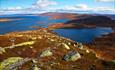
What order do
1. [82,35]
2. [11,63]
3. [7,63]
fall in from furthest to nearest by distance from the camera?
[82,35] → [7,63] → [11,63]

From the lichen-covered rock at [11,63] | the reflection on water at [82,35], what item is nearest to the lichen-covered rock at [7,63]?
the lichen-covered rock at [11,63]

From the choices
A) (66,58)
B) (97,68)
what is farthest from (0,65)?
(97,68)

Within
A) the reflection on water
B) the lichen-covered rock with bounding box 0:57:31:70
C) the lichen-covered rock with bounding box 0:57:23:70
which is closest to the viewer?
the lichen-covered rock with bounding box 0:57:31:70

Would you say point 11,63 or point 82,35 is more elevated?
point 11,63

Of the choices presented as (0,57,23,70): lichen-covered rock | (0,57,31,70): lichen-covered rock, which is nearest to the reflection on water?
(0,57,23,70): lichen-covered rock

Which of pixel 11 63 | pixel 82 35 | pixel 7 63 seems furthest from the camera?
pixel 82 35

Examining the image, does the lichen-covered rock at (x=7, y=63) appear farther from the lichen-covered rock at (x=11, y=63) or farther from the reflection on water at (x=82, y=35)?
the reflection on water at (x=82, y=35)

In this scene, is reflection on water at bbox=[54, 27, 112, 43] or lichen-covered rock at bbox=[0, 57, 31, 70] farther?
reflection on water at bbox=[54, 27, 112, 43]

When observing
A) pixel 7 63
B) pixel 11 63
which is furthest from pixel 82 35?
pixel 11 63

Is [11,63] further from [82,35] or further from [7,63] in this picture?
[82,35]

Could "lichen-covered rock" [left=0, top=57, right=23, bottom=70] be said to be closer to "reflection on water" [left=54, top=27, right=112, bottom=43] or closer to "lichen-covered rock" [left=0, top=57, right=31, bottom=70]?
"lichen-covered rock" [left=0, top=57, right=31, bottom=70]

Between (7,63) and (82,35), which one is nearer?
(7,63)

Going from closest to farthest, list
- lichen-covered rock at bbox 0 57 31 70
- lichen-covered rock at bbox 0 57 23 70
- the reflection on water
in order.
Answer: lichen-covered rock at bbox 0 57 31 70 → lichen-covered rock at bbox 0 57 23 70 → the reflection on water
